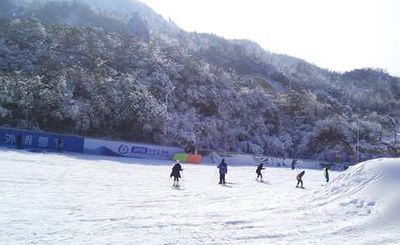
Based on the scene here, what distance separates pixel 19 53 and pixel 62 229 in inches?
2152

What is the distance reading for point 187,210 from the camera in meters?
17.2

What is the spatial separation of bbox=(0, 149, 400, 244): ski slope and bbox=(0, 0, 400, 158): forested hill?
77.1ft

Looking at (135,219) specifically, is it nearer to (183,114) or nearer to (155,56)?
(183,114)

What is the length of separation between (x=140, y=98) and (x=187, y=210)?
36992mm

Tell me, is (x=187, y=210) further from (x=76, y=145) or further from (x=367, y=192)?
(x=76, y=145)

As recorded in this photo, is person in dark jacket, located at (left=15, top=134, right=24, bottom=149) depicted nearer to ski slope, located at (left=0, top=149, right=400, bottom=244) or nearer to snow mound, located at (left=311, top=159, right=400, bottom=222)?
ski slope, located at (left=0, top=149, right=400, bottom=244)

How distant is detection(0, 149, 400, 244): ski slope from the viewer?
12.7 meters

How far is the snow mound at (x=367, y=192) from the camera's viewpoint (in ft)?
53.3

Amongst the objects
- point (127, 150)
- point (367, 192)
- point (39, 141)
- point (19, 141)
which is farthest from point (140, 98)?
point (367, 192)

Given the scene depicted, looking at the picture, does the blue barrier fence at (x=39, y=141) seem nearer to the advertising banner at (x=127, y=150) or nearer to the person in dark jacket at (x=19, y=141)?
the person in dark jacket at (x=19, y=141)

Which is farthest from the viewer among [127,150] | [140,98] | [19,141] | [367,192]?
[140,98]

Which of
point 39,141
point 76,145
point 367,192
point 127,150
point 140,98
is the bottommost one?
point 367,192

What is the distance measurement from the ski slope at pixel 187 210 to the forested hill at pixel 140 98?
23.5 meters

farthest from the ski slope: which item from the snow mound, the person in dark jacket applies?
the person in dark jacket
